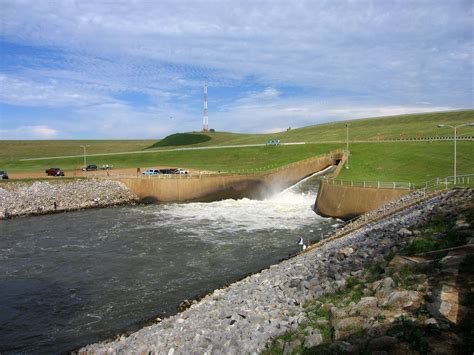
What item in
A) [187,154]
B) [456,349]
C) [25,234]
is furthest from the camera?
[187,154]

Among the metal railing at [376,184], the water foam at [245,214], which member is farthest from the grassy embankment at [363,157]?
the water foam at [245,214]

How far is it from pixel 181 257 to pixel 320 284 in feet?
51.1

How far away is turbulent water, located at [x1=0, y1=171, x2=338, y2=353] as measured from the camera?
19.1 metres

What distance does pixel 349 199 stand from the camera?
41.1 m

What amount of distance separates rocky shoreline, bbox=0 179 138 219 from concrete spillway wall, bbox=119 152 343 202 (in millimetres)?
2773

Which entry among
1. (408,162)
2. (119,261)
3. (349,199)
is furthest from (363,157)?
(119,261)

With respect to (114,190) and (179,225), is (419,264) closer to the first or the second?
(179,225)

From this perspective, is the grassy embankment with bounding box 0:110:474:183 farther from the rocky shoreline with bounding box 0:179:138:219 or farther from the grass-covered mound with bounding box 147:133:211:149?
the rocky shoreline with bounding box 0:179:138:219

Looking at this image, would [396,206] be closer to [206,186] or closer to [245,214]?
[245,214]

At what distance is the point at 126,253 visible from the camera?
101ft

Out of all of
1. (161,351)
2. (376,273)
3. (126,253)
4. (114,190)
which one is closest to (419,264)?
(376,273)

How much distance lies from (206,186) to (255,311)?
4433 centimetres

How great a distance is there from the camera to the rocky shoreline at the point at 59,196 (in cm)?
5041

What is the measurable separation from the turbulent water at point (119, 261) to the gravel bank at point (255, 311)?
3.69 meters
